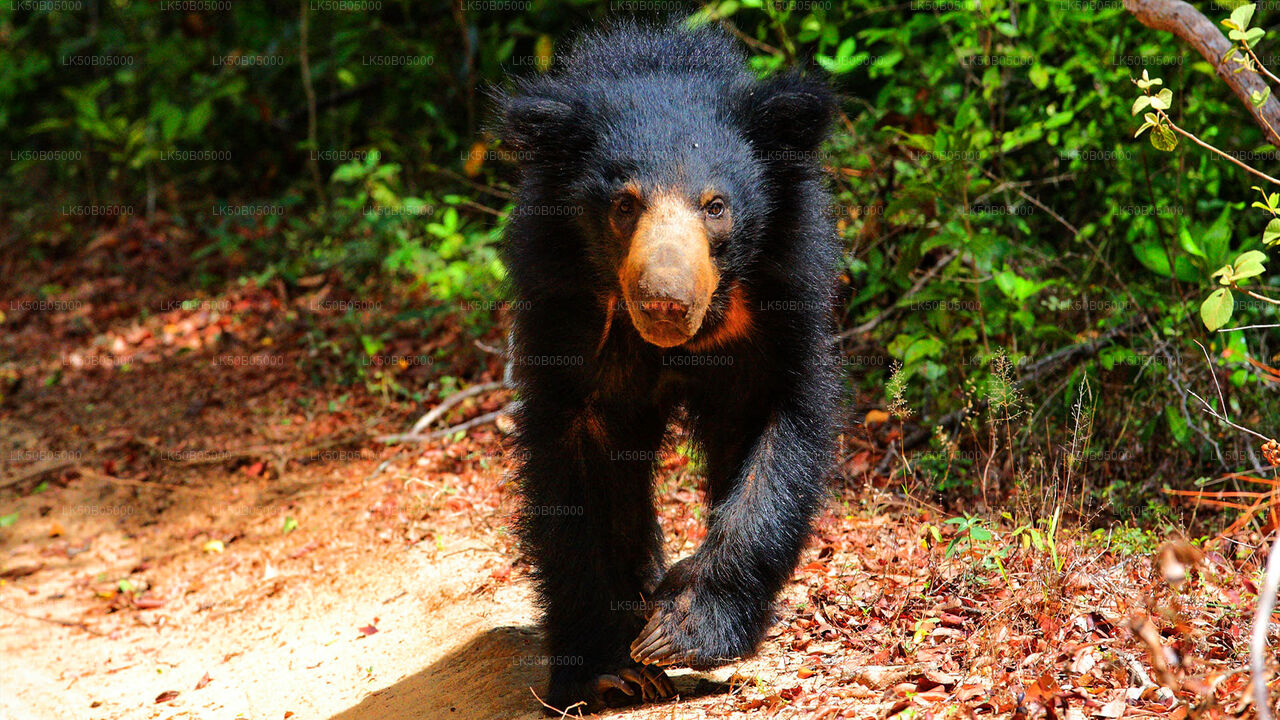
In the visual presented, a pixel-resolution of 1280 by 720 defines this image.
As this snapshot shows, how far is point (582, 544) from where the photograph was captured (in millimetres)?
3768

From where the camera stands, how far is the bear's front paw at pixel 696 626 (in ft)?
11.2

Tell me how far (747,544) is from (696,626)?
30 centimetres

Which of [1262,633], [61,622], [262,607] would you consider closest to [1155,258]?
[1262,633]

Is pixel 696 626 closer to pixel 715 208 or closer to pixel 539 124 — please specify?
pixel 715 208

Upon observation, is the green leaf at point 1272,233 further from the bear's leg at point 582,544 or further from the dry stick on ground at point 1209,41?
the bear's leg at point 582,544

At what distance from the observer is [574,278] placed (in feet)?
12.3

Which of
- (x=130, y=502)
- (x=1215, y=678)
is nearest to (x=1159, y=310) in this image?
(x=1215, y=678)

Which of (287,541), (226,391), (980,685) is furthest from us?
(226,391)

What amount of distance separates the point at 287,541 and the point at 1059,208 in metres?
4.67

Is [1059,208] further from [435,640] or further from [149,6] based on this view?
[149,6]

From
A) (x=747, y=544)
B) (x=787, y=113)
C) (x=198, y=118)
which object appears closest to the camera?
(x=747, y=544)

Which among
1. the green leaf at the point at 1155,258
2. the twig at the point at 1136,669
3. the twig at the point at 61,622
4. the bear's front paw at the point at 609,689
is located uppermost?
the green leaf at the point at 1155,258

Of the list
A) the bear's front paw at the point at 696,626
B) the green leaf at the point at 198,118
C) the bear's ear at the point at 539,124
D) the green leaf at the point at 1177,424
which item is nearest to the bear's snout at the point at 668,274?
the bear's ear at the point at 539,124

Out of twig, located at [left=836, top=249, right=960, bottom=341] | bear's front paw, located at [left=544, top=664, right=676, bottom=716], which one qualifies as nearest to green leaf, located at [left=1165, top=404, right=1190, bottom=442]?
twig, located at [left=836, top=249, right=960, bottom=341]
